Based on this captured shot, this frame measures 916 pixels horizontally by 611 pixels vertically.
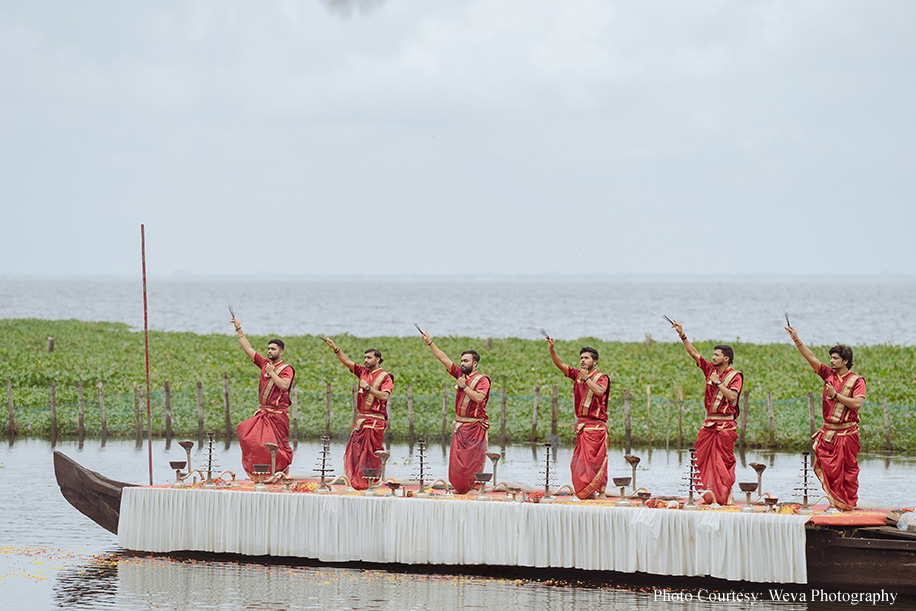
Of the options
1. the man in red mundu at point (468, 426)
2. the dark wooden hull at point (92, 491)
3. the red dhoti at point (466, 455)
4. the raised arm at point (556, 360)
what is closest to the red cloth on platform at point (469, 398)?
the man in red mundu at point (468, 426)

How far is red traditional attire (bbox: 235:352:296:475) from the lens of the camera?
47.4 ft

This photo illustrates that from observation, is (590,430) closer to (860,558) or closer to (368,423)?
(368,423)

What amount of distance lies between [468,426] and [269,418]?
2.65 m

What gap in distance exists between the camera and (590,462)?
43.6ft

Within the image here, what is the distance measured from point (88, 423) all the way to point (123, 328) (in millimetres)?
26232

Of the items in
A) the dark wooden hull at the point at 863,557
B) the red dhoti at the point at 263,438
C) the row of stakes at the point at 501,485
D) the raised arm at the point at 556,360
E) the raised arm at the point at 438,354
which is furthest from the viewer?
the red dhoti at the point at 263,438

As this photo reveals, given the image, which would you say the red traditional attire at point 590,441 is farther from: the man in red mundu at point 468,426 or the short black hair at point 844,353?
the short black hair at point 844,353

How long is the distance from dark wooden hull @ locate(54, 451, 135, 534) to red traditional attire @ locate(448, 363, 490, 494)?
13.1 feet

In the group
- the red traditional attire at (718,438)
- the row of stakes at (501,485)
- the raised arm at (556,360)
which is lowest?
the row of stakes at (501,485)

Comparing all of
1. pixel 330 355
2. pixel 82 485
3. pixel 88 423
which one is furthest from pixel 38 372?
pixel 82 485

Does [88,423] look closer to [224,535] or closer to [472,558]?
[224,535]

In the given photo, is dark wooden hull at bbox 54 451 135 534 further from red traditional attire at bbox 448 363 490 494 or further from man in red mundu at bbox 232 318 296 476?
red traditional attire at bbox 448 363 490 494

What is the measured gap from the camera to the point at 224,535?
43.4 ft

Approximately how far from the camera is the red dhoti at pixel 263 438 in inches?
569
